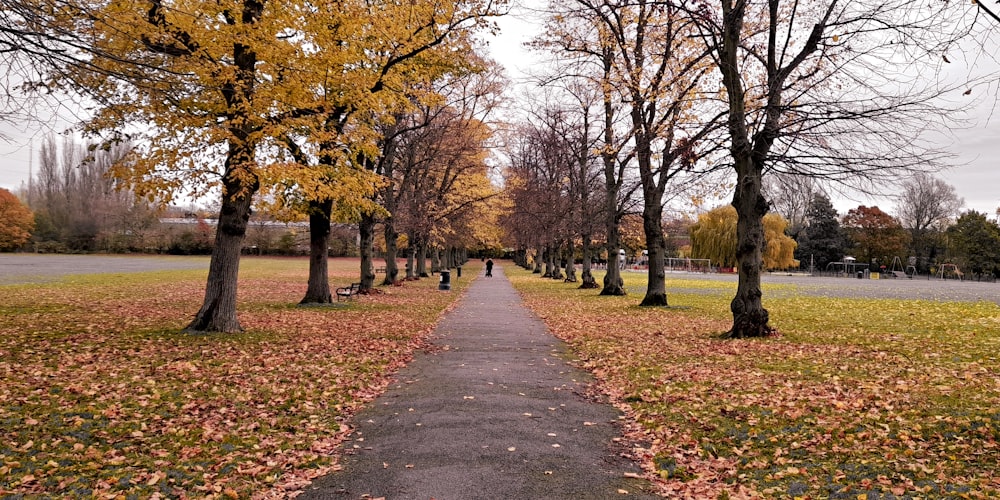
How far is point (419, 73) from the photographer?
1675 centimetres

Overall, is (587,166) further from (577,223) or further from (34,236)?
(34,236)

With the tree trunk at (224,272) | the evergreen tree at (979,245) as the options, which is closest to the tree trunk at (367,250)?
the tree trunk at (224,272)

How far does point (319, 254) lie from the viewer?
1867cm

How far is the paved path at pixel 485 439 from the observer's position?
4.54m

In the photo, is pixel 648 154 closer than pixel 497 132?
→ Yes

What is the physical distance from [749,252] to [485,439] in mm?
8267

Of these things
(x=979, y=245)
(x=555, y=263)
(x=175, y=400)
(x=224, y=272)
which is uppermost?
(x=979, y=245)

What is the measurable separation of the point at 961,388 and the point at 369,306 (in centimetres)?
1563

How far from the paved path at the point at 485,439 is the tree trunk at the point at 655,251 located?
34.4 ft

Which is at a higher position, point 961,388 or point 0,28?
point 0,28

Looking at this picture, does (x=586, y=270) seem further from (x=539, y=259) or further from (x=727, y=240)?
(x=727, y=240)

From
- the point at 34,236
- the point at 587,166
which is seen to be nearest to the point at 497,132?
the point at 587,166

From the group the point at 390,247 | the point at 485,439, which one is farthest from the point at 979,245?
the point at 485,439

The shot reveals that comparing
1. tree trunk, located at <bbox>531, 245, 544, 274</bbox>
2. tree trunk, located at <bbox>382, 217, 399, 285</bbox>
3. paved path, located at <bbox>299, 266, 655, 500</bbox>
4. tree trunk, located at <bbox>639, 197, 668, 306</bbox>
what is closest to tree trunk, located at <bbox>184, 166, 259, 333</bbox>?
paved path, located at <bbox>299, 266, 655, 500</bbox>
